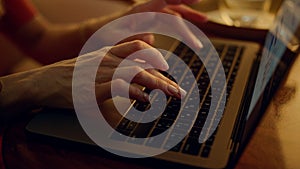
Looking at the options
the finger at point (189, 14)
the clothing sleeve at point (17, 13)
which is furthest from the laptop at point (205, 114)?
the clothing sleeve at point (17, 13)

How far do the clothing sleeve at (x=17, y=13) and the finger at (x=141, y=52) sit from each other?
0.53 metres

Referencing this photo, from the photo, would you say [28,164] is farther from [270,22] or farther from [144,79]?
[270,22]

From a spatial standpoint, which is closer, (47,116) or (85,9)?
(47,116)

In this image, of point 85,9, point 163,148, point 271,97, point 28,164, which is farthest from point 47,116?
point 85,9

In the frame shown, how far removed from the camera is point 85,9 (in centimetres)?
134

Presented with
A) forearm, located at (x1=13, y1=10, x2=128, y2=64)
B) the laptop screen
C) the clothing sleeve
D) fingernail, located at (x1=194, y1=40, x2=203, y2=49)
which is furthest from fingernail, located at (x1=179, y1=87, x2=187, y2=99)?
the clothing sleeve

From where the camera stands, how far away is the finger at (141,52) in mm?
671

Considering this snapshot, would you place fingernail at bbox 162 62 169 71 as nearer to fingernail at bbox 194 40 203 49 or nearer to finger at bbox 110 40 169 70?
finger at bbox 110 40 169 70

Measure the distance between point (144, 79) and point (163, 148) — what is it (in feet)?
0.45

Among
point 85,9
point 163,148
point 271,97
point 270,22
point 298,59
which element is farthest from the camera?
point 85,9

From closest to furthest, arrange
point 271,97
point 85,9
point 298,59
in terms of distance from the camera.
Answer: point 271,97 → point 298,59 → point 85,9

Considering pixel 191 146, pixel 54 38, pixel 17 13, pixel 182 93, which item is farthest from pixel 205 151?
pixel 17 13

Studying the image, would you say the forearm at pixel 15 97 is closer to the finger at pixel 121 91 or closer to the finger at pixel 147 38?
the finger at pixel 121 91

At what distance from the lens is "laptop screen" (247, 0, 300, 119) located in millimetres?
614
